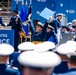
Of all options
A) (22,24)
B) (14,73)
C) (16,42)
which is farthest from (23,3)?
(14,73)

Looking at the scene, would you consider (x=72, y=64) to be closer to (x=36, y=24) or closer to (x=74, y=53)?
(x=74, y=53)

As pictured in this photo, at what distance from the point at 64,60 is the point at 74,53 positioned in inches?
5.9

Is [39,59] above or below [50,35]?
above

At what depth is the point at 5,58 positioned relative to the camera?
1.85 m

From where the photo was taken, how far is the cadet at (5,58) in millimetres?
1826

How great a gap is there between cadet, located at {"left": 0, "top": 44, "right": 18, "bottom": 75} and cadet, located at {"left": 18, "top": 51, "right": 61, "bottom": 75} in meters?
0.71

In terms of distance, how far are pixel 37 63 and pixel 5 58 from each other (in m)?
0.80

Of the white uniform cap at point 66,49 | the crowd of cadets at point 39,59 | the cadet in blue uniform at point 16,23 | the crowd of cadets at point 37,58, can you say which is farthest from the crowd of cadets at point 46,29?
the white uniform cap at point 66,49

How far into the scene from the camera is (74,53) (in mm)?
1870

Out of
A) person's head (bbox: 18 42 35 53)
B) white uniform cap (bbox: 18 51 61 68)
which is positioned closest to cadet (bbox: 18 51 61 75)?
white uniform cap (bbox: 18 51 61 68)

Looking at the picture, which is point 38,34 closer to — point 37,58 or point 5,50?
point 5,50

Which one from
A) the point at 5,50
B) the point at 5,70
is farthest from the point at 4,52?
the point at 5,70

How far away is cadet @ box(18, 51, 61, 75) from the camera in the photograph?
107cm

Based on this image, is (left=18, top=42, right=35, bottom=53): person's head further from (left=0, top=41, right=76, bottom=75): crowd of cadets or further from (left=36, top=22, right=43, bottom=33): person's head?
(left=36, top=22, right=43, bottom=33): person's head
